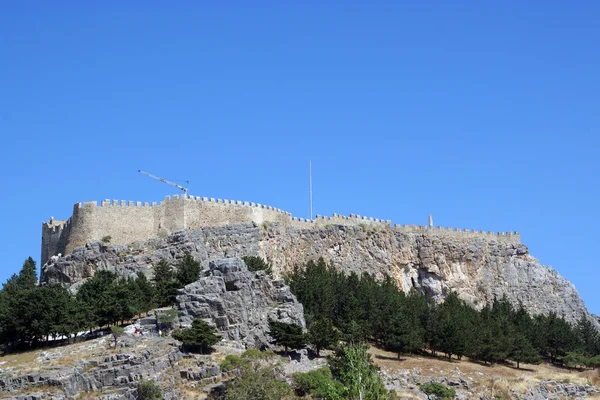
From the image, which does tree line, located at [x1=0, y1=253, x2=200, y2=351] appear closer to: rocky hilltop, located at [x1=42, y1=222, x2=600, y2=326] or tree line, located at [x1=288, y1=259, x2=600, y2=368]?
rocky hilltop, located at [x1=42, y1=222, x2=600, y2=326]

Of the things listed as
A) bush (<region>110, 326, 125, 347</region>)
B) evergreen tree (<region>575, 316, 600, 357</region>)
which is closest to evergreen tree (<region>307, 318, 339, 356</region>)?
bush (<region>110, 326, 125, 347</region>)

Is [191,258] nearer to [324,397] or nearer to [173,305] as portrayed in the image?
[173,305]

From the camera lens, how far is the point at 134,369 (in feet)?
189

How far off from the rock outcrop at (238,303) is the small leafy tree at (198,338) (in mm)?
1461

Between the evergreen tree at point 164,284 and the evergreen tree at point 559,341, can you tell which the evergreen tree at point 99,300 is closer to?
the evergreen tree at point 164,284

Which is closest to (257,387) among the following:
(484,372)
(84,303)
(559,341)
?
(84,303)

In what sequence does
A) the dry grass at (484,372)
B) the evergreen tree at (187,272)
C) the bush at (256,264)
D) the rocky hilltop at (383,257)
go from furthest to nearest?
1. the rocky hilltop at (383,257)
2. the bush at (256,264)
3. the evergreen tree at (187,272)
4. the dry grass at (484,372)

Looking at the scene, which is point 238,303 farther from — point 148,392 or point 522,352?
point 522,352

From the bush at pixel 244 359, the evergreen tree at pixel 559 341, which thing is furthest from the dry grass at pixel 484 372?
the bush at pixel 244 359

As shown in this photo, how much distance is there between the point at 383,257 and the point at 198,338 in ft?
101

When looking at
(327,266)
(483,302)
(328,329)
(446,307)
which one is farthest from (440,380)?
(483,302)

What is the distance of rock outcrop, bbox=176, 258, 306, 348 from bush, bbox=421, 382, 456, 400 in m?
9.19

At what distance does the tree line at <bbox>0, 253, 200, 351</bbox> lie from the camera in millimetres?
64062

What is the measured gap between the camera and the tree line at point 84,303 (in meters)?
64.1
